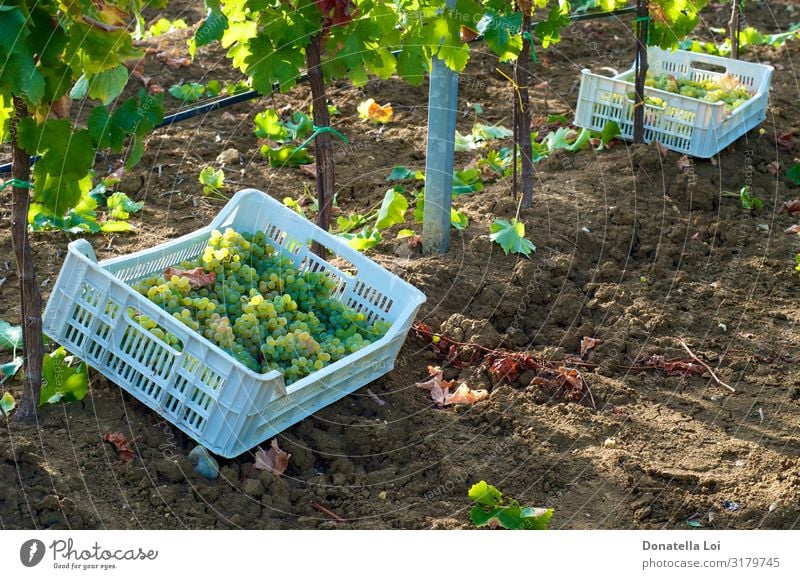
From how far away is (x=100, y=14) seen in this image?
355cm

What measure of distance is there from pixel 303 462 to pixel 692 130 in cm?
341

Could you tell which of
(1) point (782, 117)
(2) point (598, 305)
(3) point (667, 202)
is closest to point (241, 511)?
(2) point (598, 305)

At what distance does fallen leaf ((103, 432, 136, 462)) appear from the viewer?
12.4ft

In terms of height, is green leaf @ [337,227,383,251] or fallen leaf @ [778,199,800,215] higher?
fallen leaf @ [778,199,800,215]

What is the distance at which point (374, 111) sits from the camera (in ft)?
21.8

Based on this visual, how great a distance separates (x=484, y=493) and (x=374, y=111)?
11.4 ft

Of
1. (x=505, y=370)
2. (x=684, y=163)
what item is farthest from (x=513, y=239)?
(x=684, y=163)

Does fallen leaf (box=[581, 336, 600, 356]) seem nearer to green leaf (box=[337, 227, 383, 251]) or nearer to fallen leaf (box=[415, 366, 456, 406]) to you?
fallen leaf (box=[415, 366, 456, 406])

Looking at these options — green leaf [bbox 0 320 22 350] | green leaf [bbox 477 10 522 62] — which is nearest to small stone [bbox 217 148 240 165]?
green leaf [bbox 477 10 522 62]

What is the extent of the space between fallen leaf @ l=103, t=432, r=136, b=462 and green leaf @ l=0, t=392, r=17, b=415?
1.25 feet

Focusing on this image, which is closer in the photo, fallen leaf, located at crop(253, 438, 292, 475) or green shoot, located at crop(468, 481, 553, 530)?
green shoot, located at crop(468, 481, 553, 530)

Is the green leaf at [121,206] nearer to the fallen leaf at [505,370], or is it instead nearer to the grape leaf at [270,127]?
the grape leaf at [270,127]

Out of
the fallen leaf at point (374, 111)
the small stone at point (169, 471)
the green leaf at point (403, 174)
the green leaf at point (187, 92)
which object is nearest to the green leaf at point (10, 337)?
the small stone at point (169, 471)

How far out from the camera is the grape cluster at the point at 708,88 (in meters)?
6.52
